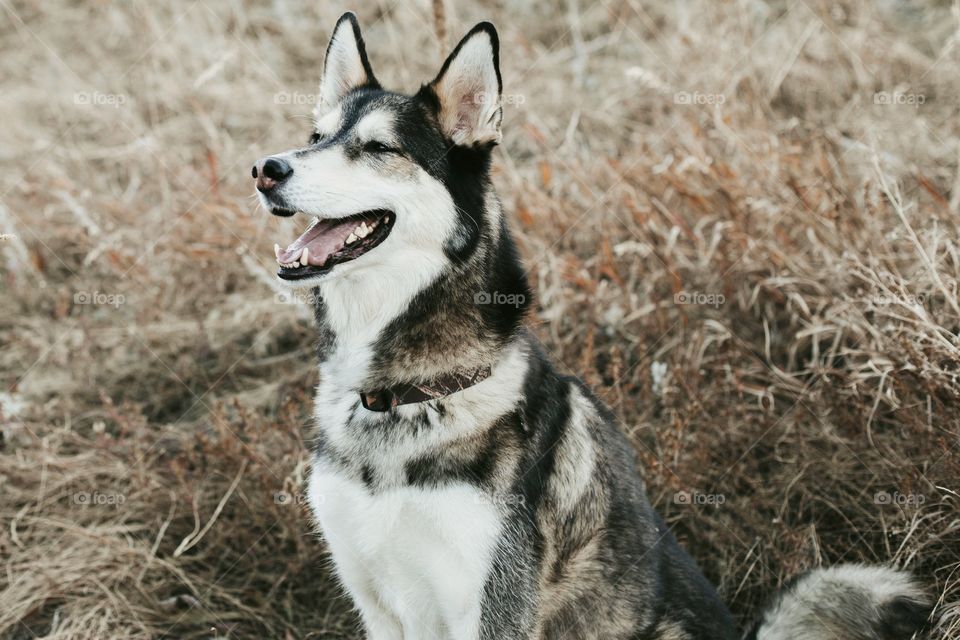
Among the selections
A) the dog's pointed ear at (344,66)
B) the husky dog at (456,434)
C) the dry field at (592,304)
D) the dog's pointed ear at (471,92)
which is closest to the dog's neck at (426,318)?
the husky dog at (456,434)

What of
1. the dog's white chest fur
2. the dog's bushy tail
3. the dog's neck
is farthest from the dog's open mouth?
the dog's bushy tail

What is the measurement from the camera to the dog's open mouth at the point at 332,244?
8.11 ft

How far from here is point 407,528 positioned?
2393mm

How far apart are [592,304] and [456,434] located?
2.04 metres

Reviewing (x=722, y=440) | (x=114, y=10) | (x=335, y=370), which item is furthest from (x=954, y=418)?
(x=114, y=10)

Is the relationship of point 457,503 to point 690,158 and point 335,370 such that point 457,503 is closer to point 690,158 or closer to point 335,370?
point 335,370

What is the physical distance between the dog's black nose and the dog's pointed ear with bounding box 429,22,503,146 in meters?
0.56

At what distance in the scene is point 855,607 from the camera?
8.72ft

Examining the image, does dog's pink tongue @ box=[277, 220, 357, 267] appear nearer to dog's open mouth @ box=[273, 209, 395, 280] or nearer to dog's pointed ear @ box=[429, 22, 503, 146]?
dog's open mouth @ box=[273, 209, 395, 280]

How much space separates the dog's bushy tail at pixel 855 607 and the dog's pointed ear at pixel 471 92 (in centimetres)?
180

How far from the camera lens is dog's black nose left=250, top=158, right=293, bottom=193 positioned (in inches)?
95.9

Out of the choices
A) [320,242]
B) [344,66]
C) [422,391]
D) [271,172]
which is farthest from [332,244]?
[344,66]

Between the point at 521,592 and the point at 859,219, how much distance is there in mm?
2661

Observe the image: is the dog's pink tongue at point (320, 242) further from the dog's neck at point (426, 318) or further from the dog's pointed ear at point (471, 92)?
the dog's pointed ear at point (471, 92)
